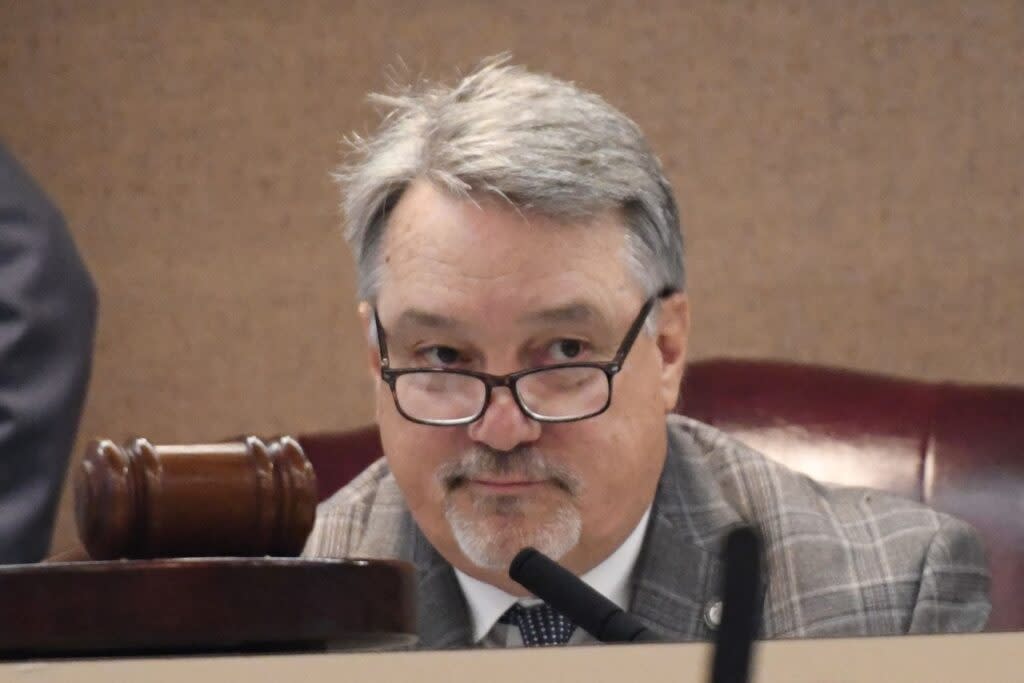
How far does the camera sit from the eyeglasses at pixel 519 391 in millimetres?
1592

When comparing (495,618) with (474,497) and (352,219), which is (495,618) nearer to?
(474,497)

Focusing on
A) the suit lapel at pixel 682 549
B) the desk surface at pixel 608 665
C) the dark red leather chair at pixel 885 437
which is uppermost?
the desk surface at pixel 608 665

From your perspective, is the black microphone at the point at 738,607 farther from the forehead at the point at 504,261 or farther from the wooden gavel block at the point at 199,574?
the forehead at the point at 504,261

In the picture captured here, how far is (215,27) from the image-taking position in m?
2.88

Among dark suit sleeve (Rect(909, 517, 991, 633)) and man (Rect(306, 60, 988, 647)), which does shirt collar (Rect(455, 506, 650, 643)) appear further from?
dark suit sleeve (Rect(909, 517, 991, 633))

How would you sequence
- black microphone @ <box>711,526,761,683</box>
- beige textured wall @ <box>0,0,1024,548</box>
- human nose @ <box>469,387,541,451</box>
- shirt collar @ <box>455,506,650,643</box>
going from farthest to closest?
beige textured wall @ <box>0,0,1024,548</box> < shirt collar @ <box>455,506,650,643</box> < human nose @ <box>469,387,541,451</box> < black microphone @ <box>711,526,761,683</box>

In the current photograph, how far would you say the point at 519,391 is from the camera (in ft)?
→ 5.23

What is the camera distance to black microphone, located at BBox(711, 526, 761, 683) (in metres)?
0.39

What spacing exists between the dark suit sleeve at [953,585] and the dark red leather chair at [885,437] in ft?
0.27

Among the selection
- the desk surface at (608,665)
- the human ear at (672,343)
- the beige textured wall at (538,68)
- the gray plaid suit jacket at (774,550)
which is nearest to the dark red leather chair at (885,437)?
the gray plaid suit jacket at (774,550)

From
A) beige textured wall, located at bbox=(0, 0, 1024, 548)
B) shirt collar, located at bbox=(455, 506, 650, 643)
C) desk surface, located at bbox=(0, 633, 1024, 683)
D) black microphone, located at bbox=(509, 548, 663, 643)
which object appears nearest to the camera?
desk surface, located at bbox=(0, 633, 1024, 683)

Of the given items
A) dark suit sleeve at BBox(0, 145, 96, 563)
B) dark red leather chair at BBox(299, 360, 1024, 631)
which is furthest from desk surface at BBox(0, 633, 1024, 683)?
dark suit sleeve at BBox(0, 145, 96, 563)

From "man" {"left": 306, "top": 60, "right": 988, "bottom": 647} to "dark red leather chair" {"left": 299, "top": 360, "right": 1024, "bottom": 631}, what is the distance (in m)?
0.08

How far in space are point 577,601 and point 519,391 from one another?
3.03ft
